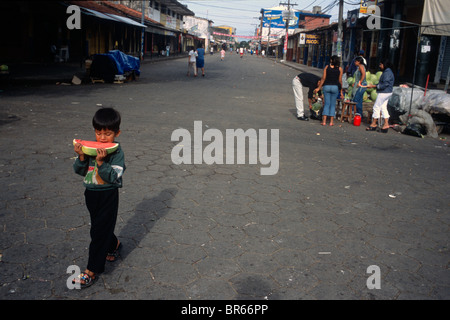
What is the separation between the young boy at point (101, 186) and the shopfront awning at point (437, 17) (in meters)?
9.22

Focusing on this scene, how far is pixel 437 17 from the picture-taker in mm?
9141

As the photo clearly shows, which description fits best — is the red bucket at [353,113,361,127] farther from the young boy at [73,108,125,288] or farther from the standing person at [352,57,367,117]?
the young boy at [73,108,125,288]

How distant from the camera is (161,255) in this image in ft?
10.5

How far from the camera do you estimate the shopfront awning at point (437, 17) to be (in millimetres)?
9023

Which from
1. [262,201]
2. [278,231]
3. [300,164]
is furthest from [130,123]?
A: [278,231]

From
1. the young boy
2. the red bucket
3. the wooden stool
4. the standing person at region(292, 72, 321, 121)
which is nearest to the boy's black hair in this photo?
the young boy

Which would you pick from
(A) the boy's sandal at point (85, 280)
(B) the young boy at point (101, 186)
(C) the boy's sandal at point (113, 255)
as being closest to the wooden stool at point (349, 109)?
(C) the boy's sandal at point (113, 255)

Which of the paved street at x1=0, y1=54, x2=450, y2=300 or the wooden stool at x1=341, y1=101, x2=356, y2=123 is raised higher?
the wooden stool at x1=341, y1=101, x2=356, y2=123

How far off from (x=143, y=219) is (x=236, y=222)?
3.15 ft

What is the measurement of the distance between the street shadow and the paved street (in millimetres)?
19

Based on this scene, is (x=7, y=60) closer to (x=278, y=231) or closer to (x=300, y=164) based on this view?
(x=300, y=164)

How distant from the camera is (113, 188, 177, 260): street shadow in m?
3.39
